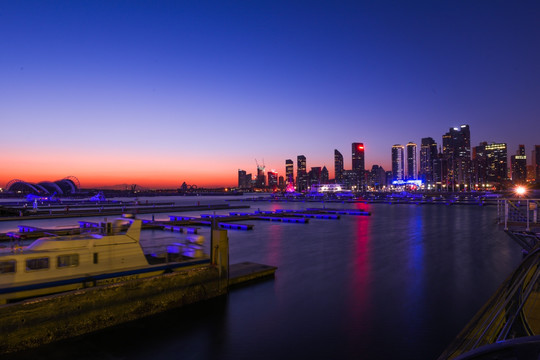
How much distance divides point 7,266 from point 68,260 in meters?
1.88

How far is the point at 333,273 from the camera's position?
25453mm

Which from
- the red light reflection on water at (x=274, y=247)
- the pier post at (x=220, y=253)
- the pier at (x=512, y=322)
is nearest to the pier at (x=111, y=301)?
the pier post at (x=220, y=253)

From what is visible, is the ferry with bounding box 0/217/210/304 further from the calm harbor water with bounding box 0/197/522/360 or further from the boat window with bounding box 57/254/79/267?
the calm harbor water with bounding box 0/197/522/360

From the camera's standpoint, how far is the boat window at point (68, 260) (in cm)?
1325

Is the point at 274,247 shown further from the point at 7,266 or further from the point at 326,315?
the point at 7,266

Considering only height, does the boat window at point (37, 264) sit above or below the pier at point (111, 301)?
above

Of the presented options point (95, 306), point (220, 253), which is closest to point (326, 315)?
point (220, 253)

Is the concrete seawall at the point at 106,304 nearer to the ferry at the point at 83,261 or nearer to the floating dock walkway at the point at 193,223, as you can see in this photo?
the ferry at the point at 83,261

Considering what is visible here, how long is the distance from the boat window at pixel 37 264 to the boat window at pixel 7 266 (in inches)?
16.2

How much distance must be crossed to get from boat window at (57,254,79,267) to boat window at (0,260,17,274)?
54.2 inches

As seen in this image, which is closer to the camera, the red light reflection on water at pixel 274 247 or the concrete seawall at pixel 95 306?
the concrete seawall at pixel 95 306

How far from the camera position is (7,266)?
1216 centimetres

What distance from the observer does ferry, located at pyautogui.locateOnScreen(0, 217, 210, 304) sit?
12.3 meters

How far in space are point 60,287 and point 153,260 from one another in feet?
13.6
